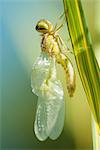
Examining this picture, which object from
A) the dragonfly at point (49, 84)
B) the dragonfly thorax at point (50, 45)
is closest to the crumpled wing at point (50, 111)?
the dragonfly at point (49, 84)

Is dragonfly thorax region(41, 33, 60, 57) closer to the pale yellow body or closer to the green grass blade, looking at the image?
the pale yellow body

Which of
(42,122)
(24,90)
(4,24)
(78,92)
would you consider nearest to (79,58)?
(42,122)

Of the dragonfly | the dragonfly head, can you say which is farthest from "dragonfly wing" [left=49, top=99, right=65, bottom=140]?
the dragonfly head

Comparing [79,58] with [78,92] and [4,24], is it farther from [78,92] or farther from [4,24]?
[4,24]

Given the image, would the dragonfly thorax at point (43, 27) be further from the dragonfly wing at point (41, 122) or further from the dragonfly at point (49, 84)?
the dragonfly wing at point (41, 122)

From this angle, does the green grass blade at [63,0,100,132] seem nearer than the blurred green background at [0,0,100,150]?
Yes

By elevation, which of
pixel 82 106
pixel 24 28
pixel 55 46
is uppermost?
pixel 24 28
